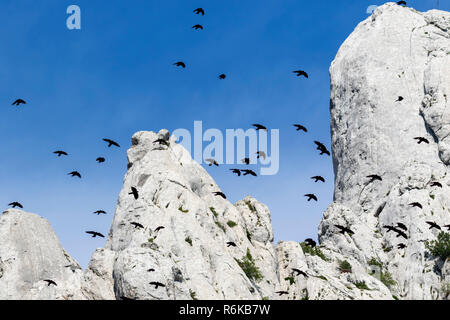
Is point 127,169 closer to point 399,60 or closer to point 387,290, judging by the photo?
point 387,290

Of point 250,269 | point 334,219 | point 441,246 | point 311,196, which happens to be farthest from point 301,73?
point 334,219

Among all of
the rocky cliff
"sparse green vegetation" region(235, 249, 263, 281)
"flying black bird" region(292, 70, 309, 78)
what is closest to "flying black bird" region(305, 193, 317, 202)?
"flying black bird" region(292, 70, 309, 78)

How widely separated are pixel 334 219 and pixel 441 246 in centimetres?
2251

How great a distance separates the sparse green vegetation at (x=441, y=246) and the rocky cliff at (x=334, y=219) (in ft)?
5.00

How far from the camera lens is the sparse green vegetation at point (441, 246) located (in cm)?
10256

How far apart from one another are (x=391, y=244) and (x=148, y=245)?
47.9 metres

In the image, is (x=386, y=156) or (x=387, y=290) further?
(x=386, y=156)

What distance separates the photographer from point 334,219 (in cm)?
12069

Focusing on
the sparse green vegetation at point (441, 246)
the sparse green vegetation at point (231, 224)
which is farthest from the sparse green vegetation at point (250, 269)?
the sparse green vegetation at point (441, 246)

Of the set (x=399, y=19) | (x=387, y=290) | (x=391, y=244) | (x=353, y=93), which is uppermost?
(x=399, y=19)

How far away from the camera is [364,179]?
13212cm

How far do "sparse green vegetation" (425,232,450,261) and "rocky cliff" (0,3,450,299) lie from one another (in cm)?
152
